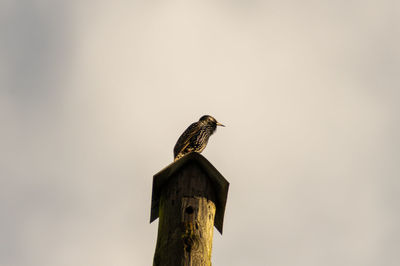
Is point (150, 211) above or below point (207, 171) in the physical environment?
below

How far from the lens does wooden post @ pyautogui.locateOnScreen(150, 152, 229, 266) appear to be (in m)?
3.65

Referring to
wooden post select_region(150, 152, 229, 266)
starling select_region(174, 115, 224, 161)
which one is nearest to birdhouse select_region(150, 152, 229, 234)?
wooden post select_region(150, 152, 229, 266)

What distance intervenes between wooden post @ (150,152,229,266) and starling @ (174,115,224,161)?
9.60ft

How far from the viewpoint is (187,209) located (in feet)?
12.9

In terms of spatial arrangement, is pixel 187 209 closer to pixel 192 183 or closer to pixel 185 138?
pixel 192 183

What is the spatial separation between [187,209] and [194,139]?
3677 millimetres

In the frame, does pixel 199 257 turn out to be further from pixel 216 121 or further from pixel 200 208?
pixel 216 121

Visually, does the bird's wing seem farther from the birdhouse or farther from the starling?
the birdhouse

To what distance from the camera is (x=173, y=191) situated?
4.15 meters

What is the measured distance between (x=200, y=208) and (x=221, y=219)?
45 cm

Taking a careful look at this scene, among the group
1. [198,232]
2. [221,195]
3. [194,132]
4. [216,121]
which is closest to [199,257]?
[198,232]

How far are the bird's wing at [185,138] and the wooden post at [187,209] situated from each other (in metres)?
3.01

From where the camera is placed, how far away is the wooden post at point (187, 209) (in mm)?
3646

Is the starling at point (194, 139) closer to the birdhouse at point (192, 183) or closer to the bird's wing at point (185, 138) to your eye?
the bird's wing at point (185, 138)
